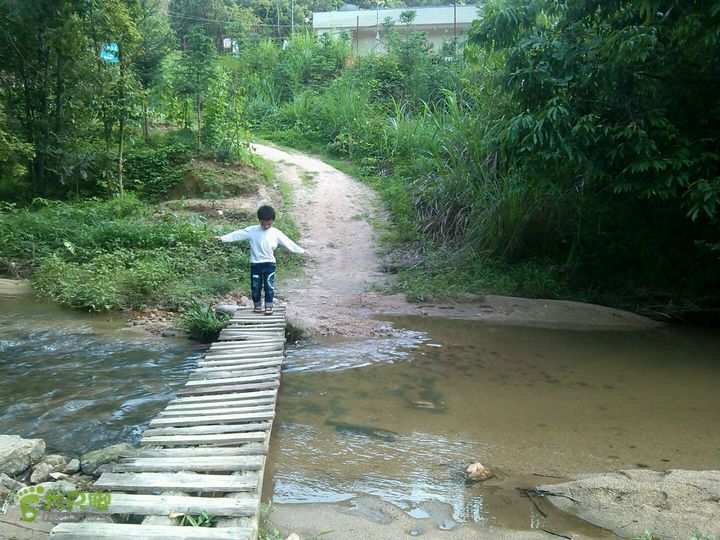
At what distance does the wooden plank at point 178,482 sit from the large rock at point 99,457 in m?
0.62

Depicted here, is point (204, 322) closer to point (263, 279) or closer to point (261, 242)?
point (263, 279)

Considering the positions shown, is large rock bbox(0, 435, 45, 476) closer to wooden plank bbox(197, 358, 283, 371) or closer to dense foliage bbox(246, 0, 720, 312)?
wooden plank bbox(197, 358, 283, 371)

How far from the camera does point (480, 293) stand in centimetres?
953

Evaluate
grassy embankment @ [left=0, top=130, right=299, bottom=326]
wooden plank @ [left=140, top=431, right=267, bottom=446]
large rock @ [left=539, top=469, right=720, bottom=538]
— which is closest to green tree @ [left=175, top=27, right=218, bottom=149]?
grassy embankment @ [left=0, top=130, right=299, bottom=326]

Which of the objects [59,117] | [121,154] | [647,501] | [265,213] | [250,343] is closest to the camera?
[647,501]

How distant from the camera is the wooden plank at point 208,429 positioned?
4.38 metres

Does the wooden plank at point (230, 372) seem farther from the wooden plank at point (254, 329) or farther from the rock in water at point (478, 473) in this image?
the rock in water at point (478, 473)

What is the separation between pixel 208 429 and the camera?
445 cm

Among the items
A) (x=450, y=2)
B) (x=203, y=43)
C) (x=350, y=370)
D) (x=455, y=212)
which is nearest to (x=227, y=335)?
(x=350, y=370)

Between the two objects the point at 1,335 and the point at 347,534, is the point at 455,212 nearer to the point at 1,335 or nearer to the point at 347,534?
the point at 1,335

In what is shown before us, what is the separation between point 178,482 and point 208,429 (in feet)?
2.87

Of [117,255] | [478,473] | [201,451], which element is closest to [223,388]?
[201,451]

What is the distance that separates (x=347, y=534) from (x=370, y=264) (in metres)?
7.57

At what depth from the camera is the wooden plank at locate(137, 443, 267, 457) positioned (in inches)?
159
